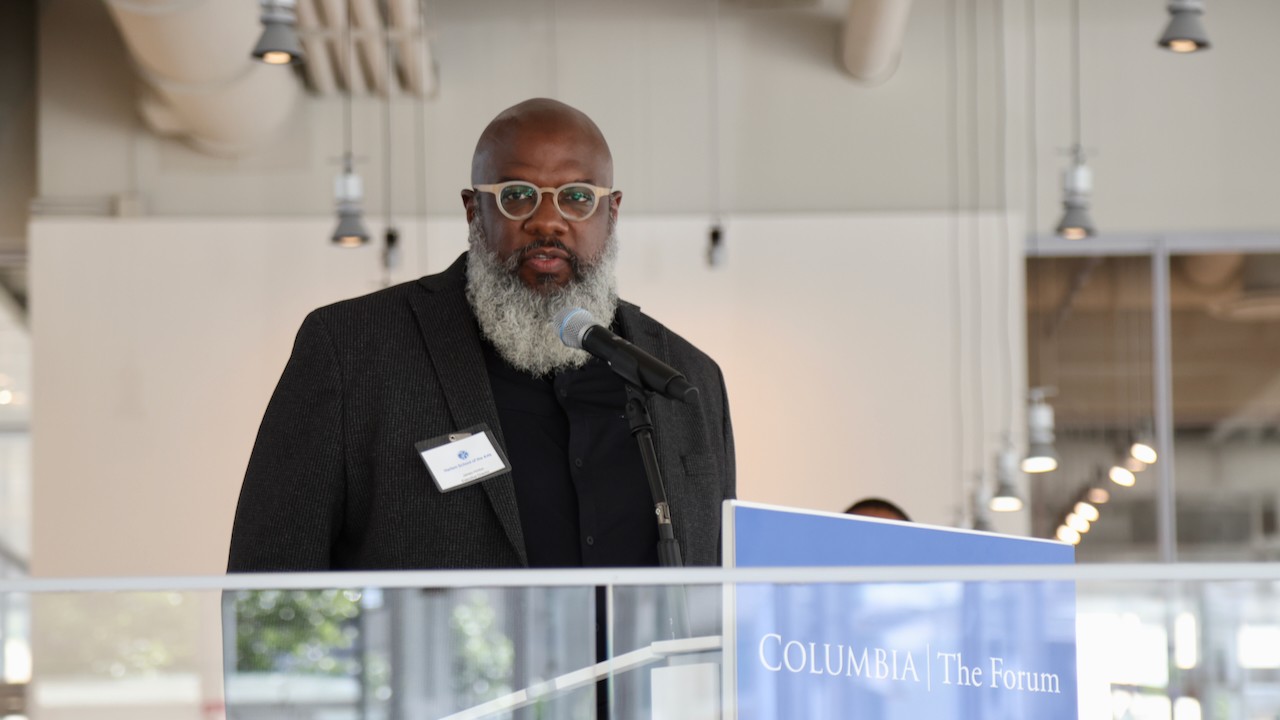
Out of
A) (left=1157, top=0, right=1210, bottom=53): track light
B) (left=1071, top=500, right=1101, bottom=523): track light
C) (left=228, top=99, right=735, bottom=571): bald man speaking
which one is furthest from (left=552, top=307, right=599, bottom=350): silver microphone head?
(left=1071, top=500, right=1101, bottom=523): track light

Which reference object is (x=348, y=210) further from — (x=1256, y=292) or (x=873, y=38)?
(x=1256, y=292)

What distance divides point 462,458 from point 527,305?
0.23m

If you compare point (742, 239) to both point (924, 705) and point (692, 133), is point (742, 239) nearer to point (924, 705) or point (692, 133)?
point (692, 133)

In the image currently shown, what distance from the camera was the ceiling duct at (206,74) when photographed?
5.45 m

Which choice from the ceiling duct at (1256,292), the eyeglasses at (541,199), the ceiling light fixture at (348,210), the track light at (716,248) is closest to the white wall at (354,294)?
the track light at (716,248)

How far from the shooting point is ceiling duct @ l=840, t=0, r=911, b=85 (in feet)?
22.9

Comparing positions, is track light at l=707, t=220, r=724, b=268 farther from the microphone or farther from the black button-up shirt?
the microphone

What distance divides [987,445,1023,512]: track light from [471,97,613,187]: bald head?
4353 mm

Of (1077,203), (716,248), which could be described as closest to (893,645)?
(1077,203)

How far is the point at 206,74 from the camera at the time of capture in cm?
601

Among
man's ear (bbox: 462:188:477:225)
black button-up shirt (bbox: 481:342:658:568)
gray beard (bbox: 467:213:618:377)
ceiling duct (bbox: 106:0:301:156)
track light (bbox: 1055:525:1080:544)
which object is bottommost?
track light (bbox: 1055:525:1080:544)

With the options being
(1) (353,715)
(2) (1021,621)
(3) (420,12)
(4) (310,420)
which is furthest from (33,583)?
(3) (420,12)

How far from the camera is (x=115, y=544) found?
6824 mm

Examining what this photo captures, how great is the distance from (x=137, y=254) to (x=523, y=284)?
533 cm
